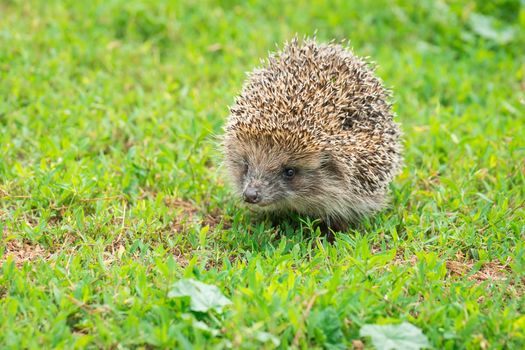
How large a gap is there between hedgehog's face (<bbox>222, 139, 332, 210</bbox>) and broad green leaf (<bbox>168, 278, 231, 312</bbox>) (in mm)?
1244

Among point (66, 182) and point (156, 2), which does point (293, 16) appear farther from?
point (66, 182)

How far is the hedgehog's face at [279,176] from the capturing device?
18.3ft

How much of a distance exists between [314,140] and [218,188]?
117 cm

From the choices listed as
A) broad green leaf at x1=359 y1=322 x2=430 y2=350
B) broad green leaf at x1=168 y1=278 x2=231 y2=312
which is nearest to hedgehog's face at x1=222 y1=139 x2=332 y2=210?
broad green leaf at x1=168 y1=278 x2=231 y2=312

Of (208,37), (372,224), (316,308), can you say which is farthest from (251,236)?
(208,37)

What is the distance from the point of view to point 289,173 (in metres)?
5.70

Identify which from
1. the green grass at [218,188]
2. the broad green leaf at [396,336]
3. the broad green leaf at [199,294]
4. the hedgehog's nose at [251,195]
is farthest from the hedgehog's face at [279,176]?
the broad green leaf at [396,336]

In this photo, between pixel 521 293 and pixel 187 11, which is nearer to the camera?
pixel 521 293

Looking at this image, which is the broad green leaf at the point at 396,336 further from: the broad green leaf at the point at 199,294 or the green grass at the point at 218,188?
the broad green leaf at the point at 199,294

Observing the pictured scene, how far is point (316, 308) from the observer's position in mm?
4273

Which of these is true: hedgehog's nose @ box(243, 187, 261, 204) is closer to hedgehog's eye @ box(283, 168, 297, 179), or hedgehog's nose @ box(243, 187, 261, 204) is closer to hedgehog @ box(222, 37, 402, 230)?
hedgehog @ box(222, 37, 402, 230)

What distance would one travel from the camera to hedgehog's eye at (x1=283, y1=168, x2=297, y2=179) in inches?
224

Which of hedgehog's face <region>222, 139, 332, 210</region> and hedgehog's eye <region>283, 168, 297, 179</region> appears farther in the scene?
hedgehog's eye <region>283, 168, 297, 179</region>

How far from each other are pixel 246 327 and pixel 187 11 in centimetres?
594
